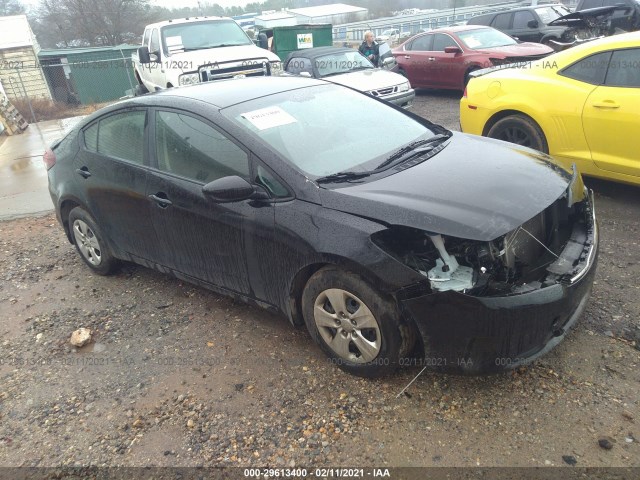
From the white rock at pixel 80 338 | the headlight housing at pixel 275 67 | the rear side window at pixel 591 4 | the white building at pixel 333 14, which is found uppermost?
the rear side window at pixel 591 4

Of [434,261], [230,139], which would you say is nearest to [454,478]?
[434,261]

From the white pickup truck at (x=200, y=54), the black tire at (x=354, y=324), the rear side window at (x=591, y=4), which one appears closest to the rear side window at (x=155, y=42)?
the white pickup truck at (x=200, y=54)

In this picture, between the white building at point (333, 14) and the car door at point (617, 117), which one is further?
the white building at point (333, 14)

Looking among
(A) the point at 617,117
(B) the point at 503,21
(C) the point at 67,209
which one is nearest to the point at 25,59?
(B) the point at 503,21

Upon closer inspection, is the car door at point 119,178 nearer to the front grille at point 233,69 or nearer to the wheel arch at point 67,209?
the wheel arch at point 67,209

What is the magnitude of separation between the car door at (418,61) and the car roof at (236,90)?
8375mm

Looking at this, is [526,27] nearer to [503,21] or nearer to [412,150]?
[503,21]

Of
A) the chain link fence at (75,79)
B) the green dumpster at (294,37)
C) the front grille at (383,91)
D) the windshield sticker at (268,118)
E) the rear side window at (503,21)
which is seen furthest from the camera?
the chain link fence at (75,79)

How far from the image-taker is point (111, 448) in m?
2.62

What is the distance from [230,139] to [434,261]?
148 cm

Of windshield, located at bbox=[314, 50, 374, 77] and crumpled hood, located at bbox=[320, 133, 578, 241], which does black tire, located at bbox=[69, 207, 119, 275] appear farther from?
windshield, located at bbox=[314, 50, 374, 77]

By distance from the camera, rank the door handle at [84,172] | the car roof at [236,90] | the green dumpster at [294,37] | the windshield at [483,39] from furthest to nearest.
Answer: the green dumpster at [294,37] → the windshield at [483,39] → the door handle at [84,172] → the car roof at [236,90]

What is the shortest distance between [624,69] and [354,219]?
3.45 m

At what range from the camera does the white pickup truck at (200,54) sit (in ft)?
29.7
